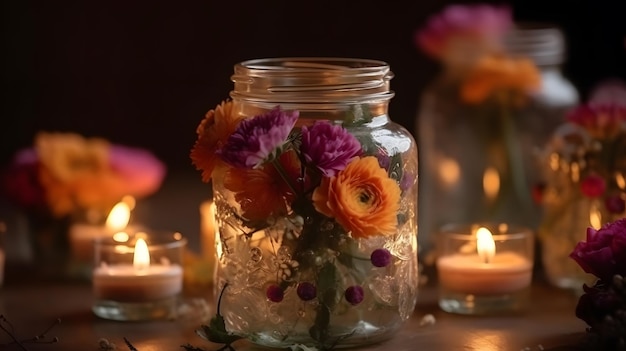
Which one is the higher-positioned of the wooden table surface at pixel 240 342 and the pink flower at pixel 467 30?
the pink flower at pixel 467 30

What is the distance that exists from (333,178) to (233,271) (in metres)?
0.17

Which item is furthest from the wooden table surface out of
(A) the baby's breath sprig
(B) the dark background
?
(B) the dark background

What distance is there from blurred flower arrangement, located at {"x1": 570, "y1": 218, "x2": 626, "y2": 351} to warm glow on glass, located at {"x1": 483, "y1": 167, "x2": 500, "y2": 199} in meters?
0.56

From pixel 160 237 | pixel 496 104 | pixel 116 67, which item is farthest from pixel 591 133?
pixel 116 67

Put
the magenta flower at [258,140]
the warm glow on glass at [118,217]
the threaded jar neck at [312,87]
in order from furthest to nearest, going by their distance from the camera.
→ the warm glow on glass at [118,217]
the threaded jar neck at [312,87]
the magenta flower at [258,140]

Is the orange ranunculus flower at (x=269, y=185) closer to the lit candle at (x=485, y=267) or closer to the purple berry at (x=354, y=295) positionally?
the purple berry at (x=354, y=295)

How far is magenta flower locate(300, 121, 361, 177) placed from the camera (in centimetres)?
107

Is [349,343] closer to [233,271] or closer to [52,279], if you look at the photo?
[233,271]

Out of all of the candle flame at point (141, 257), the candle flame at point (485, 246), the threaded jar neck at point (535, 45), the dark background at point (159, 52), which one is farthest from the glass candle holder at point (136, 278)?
the dark background at point (159, 52)

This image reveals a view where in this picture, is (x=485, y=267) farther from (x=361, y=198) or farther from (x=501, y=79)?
(x=501, y=79)

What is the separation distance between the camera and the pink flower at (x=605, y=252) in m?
1.11

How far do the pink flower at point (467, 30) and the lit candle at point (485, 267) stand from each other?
1.43 feet

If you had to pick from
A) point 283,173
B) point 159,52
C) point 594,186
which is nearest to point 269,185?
point 283,173

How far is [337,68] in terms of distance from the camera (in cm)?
122
